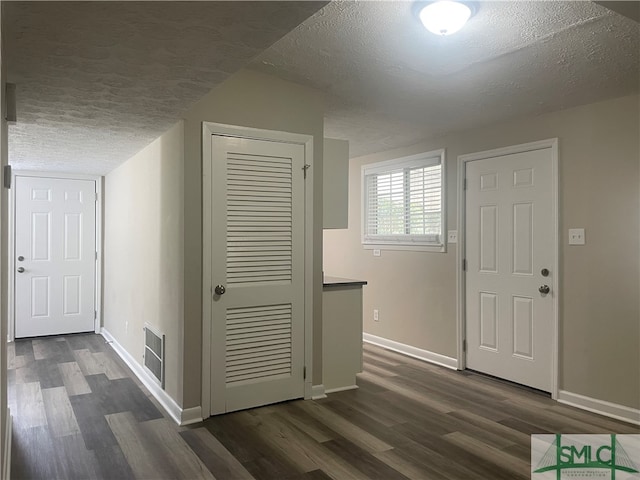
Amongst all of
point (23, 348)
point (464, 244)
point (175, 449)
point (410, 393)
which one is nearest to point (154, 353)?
point (175, 449)

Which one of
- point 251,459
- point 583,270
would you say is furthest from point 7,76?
point 583,270

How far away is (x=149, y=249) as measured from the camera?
4008mm

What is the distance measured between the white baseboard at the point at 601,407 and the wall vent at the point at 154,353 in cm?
301

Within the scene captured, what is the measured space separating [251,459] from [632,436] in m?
2.37

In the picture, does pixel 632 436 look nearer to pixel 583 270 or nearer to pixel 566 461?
pixel 566 461

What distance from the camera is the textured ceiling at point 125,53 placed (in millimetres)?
1672

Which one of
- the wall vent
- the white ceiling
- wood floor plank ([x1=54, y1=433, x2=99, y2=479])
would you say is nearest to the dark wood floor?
wood floor plank ([x1=54, y1=433, x2=99, y2=479])

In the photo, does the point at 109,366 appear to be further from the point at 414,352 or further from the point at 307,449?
the point at 414,352

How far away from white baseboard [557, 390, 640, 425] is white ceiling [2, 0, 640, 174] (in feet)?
7.05

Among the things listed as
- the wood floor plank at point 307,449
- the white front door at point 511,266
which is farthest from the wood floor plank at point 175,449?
the white front door at point 511,266

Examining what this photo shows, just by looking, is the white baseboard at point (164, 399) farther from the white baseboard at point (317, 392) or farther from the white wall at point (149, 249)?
the white baseboard at point (317, 392)

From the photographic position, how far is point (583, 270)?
11.8ft

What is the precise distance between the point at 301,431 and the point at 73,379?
7.40 feet

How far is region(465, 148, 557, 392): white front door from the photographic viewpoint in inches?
152
